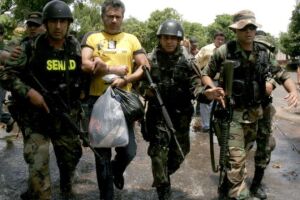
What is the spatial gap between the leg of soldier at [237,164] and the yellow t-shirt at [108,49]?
1.22 metres

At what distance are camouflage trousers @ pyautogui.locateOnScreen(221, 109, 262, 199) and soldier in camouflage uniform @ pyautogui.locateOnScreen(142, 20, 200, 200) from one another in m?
0.63

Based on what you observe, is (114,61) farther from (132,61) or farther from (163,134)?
(163,134)

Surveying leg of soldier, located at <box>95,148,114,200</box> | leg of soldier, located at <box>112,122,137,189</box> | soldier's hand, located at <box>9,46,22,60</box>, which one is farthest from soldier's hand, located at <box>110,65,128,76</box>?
soldier's hand, located at <box>9,46,22,60</box>

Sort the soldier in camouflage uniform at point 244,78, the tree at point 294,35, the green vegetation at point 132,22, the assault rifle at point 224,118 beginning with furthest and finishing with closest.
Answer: the tree at point 294,35
the green vegetation at point 132,22
the soldier in camouflage uniform at point 244,78
the assault rifle at point 224,118

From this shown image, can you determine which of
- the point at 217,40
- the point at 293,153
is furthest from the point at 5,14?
the point at 293,153

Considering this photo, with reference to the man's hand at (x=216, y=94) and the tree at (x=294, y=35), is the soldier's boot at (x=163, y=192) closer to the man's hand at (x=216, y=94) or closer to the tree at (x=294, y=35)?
the man's hand at (x=216, y=94)

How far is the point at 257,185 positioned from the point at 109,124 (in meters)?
2.13

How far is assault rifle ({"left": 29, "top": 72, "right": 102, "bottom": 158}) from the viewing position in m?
4.53

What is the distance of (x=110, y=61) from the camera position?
15.5 ft

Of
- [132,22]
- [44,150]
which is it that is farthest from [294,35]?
[132,22]

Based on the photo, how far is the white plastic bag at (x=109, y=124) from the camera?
442 centimetres

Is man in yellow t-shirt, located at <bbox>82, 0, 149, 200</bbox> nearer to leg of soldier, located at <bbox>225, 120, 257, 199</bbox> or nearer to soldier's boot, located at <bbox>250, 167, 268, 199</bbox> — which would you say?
leg of soldier, located at <bbox>225, 120, 257, 199</bbox>

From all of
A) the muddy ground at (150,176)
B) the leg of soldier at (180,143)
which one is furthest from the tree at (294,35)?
the leg of soldier at (180,143)

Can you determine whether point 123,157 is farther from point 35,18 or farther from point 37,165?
point 35,18
